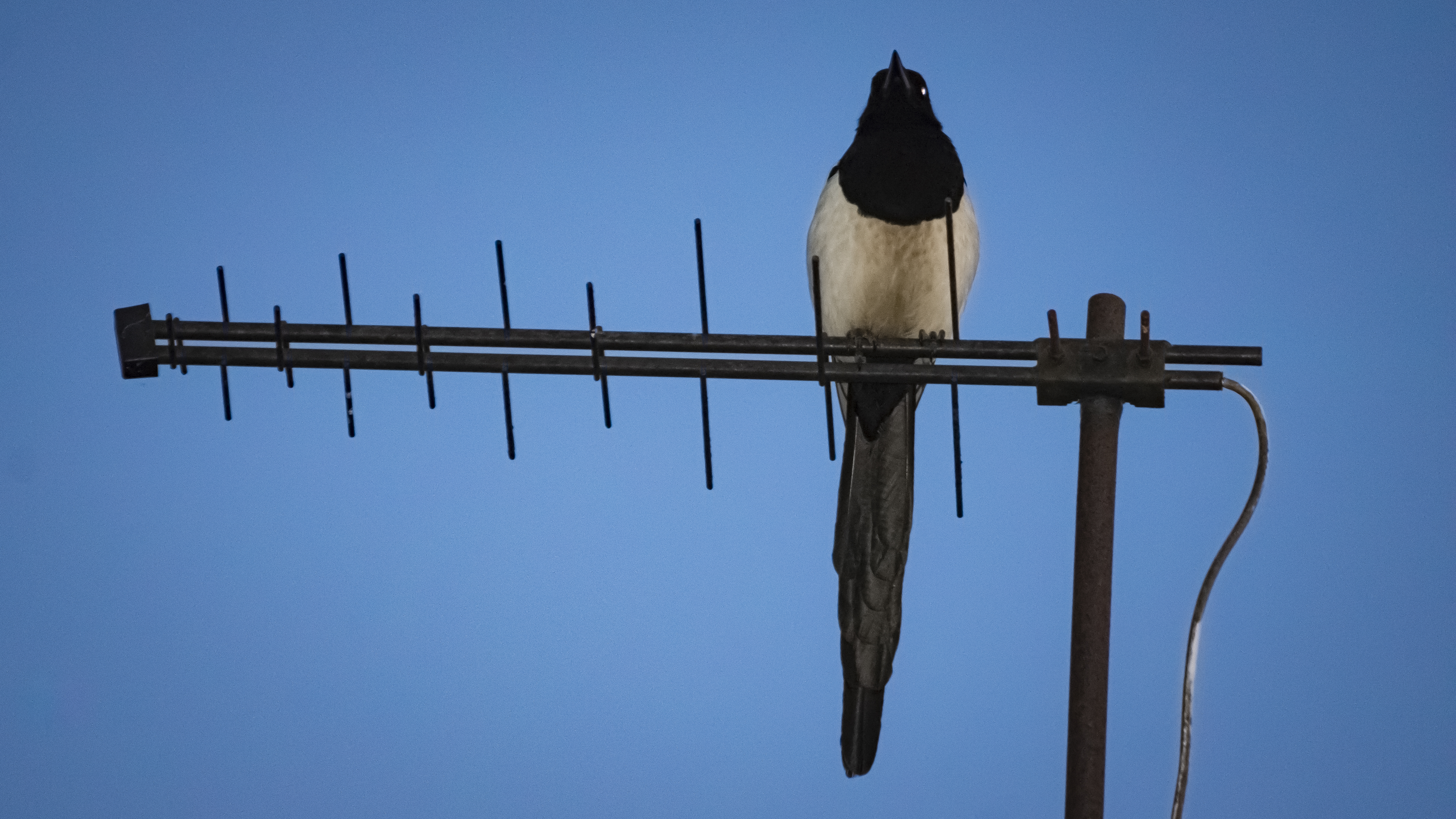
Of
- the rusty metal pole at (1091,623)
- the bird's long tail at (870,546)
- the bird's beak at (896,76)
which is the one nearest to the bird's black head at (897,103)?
the bird's beak at (896,76)

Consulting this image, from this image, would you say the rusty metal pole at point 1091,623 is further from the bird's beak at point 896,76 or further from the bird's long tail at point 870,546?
the bird's beak at point 896,76

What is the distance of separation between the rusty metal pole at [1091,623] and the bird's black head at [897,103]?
2.02 meters

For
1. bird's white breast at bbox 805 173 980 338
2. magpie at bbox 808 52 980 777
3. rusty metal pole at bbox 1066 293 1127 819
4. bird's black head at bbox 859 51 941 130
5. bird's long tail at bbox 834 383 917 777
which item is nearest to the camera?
rusty metal pole at bbox 1066 293 1127 819

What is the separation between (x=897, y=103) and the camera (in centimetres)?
351

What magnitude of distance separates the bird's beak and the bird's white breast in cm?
33

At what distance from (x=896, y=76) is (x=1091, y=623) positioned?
232 cm

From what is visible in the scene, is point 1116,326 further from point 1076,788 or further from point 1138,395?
point 1076,788

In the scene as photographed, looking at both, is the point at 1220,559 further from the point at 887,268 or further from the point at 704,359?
the point at 887,268

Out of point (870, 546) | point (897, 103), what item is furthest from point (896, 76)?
point (870, 546)

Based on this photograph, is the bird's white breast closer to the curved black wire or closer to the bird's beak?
the bird's beak

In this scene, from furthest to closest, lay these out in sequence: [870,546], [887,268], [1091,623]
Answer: [887,268]
[870,546]
[1091,623]

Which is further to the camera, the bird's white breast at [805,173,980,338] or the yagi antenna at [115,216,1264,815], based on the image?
the bird's white breast at [805,173,980,338]

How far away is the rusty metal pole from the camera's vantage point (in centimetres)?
150

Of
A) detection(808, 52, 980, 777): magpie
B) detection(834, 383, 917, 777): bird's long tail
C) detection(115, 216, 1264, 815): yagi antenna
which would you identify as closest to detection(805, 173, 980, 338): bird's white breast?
detection(808, 52, 980, 777): magpie
